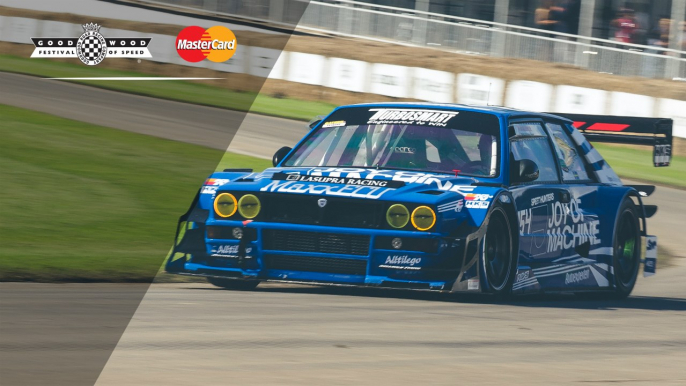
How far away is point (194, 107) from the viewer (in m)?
22.9

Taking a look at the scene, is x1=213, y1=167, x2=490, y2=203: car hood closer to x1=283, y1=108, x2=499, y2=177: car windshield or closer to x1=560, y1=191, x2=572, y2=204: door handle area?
x1=283, y1=108, x2=499, y2=177: car windshield

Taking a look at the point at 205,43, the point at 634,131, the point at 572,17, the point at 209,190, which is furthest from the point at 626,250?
the point at 205,43

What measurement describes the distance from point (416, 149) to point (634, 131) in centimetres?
243

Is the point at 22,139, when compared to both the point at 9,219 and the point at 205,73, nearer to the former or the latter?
the point at 9,219

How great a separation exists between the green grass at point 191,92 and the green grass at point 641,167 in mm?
5857

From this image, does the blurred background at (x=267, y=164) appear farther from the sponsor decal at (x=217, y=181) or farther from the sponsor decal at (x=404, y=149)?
the sponsor decal at (x=404, y=149)

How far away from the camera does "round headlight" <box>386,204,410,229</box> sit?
697 centimetres

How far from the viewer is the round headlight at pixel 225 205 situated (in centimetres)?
732

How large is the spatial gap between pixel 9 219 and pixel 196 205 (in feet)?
12.2

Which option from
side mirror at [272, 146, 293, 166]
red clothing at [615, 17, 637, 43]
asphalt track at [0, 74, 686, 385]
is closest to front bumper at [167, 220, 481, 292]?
asphalt track at [0, 74, 686, 385]

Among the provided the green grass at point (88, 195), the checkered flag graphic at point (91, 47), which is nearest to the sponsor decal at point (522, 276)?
the green grass at point (88, 195)

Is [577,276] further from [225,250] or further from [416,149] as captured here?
[225,250]

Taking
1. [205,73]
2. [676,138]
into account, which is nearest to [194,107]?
[205,73]

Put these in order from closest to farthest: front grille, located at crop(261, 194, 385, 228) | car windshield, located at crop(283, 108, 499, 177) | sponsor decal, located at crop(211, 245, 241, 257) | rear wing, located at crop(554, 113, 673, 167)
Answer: front grille, located at crop(261, 194, 385, 228) → sponsor decal, located at crop(211, 245, 241, 257) → car windshield, located at crop(283, 108, 499, 177) → rear wing, located at crop(554, 113, 673, 167)
